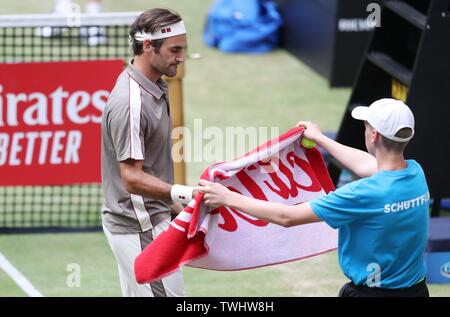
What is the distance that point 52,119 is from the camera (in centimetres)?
934

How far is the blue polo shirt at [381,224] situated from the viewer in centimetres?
517

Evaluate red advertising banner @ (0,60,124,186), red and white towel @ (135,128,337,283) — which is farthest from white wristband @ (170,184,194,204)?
red advertising banner @ (0,60,124,186)

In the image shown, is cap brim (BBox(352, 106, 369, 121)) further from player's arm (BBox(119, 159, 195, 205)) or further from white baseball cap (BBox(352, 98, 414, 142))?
player's arm (BBox(119, 159, 195, 205))

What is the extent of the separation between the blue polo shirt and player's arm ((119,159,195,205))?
1043 mm

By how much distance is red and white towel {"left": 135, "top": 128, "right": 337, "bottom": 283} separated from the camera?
584 centimetres

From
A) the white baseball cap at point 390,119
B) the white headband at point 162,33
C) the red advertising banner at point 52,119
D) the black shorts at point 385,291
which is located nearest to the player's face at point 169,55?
the white headband at point 162,33

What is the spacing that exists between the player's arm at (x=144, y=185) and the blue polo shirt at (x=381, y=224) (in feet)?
3.42

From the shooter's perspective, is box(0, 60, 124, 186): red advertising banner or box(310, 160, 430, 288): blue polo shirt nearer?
box(310, 160, 430, 288): blue polo shirt

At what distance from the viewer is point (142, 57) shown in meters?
6.23

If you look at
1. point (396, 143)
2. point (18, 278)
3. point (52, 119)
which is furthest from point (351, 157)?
point (52, 119)

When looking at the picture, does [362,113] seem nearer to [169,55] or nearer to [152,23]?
[169,55]

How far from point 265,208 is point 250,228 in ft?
3.27

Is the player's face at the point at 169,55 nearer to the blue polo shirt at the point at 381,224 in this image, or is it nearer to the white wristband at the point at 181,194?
the white wristband at the point at 181,194

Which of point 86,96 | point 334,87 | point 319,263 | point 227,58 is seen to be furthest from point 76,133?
point 227,58
